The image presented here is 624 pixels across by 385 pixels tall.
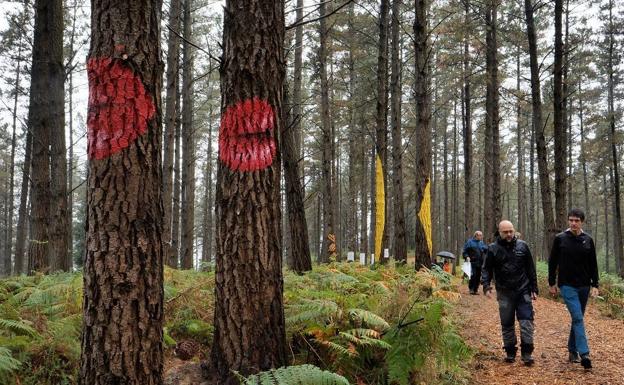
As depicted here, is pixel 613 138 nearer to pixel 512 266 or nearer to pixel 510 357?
pixel 512 266

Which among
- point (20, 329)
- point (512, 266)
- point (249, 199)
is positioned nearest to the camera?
point (249, 199)

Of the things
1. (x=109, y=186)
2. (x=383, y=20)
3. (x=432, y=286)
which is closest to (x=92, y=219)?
(x=109, y=186)

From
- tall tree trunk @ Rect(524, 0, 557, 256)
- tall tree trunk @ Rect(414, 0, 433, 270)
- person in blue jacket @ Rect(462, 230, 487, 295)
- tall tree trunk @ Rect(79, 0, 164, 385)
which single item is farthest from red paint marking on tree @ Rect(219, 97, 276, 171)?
tall tree trunk @ Rect(524, 0, 557, 256)

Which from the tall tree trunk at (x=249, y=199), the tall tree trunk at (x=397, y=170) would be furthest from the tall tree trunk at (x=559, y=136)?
the tall tree trunk at (x=249, y=199)

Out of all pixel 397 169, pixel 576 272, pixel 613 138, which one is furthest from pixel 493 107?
pixel 576 272

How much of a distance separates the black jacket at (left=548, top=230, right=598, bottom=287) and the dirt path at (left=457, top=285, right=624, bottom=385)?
120 centimetres

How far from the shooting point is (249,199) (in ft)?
12.5

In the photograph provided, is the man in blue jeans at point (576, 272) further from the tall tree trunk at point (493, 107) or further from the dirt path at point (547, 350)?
the tall tree trunk at point (493, 107)

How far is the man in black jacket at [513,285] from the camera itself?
658cm

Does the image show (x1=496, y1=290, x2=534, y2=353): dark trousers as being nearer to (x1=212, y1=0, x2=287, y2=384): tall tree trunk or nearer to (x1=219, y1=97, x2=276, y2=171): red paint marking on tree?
(x1=212, y1=0, x2=287, y2=384): tall tree trunk

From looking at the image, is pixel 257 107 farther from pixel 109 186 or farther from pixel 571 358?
pixel 571 358

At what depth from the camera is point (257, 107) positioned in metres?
3.88

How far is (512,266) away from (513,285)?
0.28m

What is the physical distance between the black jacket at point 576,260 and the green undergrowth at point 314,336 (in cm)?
234
